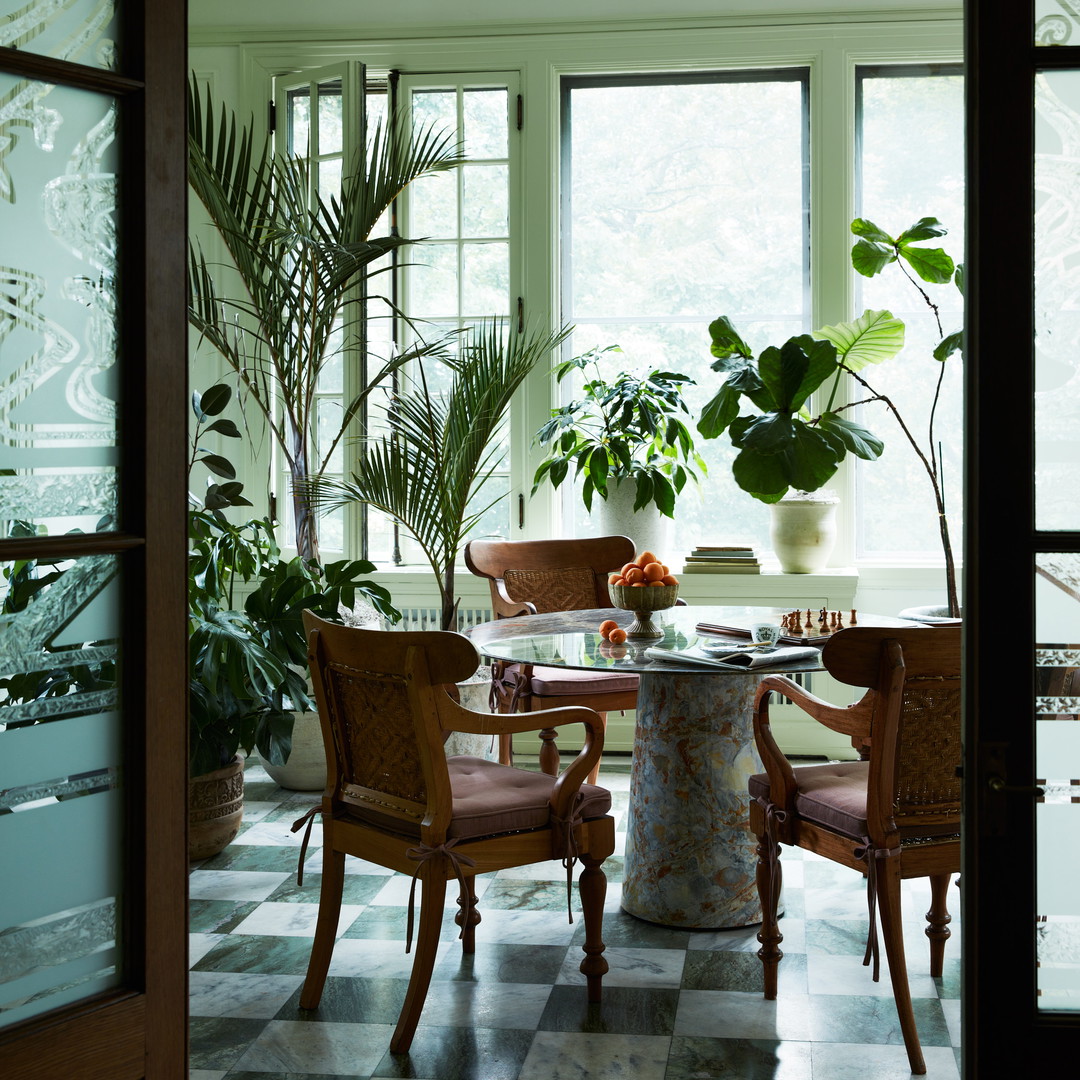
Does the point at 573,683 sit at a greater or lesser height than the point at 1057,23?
lesser

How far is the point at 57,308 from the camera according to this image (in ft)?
4.63

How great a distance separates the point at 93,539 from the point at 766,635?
2.25 meters

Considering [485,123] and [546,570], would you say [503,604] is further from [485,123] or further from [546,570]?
[485,123]

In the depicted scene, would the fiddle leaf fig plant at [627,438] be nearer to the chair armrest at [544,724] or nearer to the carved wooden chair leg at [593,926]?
the chair armrest at [544,724]

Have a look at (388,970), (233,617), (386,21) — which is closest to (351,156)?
(386,21)

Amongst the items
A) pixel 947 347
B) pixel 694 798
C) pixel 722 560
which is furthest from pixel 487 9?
pixel 694 798

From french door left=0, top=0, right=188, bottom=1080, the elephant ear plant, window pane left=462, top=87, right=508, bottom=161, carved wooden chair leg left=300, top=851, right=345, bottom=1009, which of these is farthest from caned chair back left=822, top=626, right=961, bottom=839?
window pane left=462, top=87, right=508, bottom=161

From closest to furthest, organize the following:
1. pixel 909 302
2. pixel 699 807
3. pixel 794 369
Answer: pixel 699 807 → pixel 794 369 → pixel 909 302

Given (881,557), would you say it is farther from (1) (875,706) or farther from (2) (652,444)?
(1) (875,706)

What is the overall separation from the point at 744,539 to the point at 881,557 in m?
0.60

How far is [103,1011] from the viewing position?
1457 mm

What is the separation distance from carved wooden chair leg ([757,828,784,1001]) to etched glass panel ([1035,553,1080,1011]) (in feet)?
4.37

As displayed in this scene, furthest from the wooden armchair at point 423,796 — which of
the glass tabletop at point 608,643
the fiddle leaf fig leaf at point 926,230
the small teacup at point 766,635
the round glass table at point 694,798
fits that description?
the fiddle leaf fig leaf at point 926,230

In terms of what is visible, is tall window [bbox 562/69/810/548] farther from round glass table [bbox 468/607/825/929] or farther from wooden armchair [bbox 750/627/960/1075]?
wooden armchair [bbox 750/627/960/1075]
